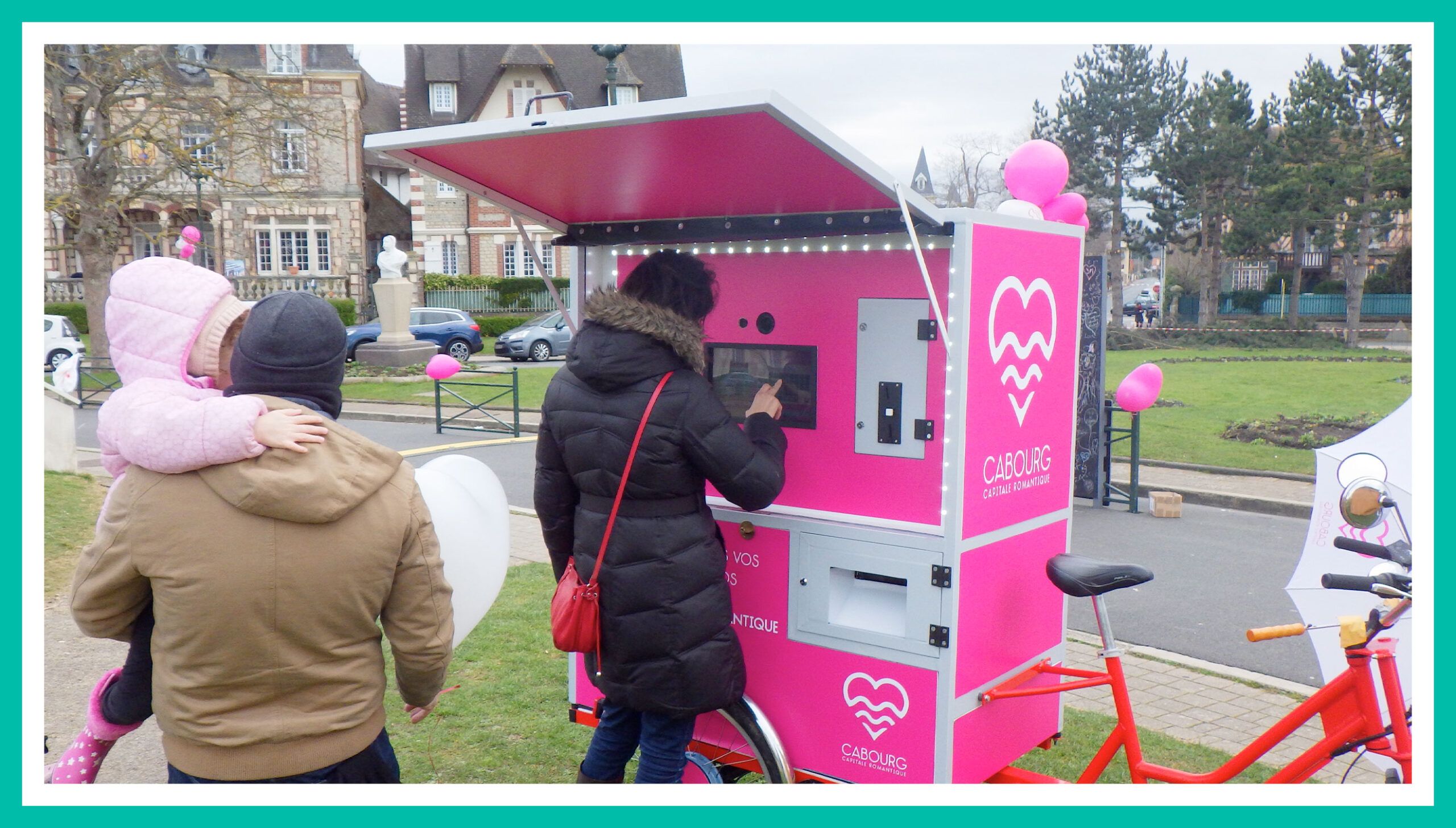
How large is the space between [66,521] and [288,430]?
775 centimetres

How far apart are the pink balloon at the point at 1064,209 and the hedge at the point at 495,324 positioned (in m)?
33.3

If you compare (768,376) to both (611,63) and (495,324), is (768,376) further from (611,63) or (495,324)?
(495,324)

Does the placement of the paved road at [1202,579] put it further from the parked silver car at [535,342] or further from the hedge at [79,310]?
the hedge at [79,310]

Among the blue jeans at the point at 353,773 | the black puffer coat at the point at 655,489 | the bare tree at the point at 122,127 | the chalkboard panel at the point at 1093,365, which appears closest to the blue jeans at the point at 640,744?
Result: the black puffer coat at the point at 655,489

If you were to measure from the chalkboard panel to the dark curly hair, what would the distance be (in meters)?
6.68

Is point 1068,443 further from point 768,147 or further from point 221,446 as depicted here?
point 221,446

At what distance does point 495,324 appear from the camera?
3731cm

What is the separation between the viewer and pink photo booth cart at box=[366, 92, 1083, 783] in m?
3.46

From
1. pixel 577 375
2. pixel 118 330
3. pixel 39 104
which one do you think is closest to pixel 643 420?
pixel 577 375

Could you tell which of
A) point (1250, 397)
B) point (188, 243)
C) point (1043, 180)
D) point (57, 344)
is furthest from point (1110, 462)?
point (57, 344)

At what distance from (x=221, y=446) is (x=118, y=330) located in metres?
0.51

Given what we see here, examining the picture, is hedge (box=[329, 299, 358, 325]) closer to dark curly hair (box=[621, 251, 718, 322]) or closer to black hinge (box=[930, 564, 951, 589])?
dark curly hair (box=[621, 251, 718, 322])

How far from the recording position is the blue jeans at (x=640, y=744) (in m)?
3.43

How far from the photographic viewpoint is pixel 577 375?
3275 millimetres
